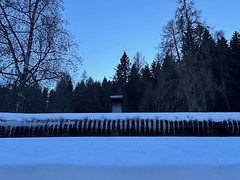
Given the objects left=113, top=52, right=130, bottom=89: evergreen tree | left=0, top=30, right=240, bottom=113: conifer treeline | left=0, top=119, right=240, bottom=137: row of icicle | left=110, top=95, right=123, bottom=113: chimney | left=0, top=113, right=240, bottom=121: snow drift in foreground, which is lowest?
left=0, top=119, right=240, bottom=137: row of icicle

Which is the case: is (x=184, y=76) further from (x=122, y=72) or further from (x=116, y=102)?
(x=122, y=72)

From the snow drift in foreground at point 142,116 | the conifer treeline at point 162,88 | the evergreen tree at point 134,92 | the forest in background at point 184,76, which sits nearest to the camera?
the snow drift in foreground at point 142,116

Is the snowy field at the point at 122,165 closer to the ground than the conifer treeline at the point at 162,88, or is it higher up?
closer to the ground

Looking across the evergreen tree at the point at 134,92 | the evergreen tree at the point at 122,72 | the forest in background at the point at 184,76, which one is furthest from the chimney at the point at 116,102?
the evergreen tree at the point at 122,72

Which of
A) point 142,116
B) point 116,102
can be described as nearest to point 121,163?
point 142,116

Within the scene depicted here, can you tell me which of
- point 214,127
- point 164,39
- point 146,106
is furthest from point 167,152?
point 146,106

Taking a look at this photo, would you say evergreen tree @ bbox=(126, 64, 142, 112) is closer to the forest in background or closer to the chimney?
the forest in background

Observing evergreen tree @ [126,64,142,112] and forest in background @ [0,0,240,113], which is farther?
evergreen tree @ [126,64,142,112]

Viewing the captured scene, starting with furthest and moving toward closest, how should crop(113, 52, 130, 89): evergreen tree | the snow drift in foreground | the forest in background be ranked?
1. crop(113, 52, 130, 89): evergreen tree
2. the forest in background
3. the snow drift in foreground

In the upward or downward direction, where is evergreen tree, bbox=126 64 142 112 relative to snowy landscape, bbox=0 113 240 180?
upward

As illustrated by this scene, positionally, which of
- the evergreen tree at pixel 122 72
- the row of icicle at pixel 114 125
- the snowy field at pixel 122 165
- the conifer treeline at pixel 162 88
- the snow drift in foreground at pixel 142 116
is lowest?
the snowy field at pixel 122 165

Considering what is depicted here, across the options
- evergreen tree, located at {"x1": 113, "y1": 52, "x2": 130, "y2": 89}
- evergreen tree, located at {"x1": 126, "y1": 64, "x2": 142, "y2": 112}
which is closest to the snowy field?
evergreen tree, located at {"x1": 126, "y1": 64, "x2": 142, "y2": 112}

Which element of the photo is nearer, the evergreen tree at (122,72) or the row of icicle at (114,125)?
the row of icicle at (114,125)

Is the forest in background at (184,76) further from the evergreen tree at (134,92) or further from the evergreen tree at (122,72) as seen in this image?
the evergreen tree at (122,72)
